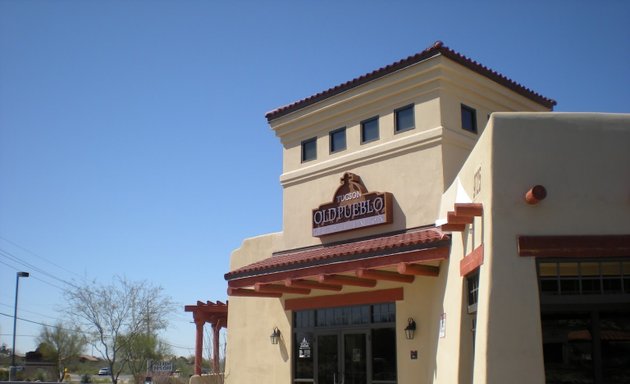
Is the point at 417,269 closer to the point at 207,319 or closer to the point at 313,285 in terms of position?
the point at 313,285

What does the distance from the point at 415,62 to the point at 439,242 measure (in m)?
5.44

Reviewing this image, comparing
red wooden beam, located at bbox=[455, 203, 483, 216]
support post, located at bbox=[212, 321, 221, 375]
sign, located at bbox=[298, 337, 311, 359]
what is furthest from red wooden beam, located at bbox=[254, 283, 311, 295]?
red wooden beam, located at bbox=[455, 203, 483, 216]

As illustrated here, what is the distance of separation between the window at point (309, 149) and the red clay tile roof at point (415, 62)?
42.2 inches

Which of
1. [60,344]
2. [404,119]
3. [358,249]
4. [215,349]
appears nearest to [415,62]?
[404,119]

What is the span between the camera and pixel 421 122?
56.6 ft

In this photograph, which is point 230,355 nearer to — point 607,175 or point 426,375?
point 426,375

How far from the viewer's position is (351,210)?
18.2 metres

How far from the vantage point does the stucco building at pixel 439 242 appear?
34.3ft

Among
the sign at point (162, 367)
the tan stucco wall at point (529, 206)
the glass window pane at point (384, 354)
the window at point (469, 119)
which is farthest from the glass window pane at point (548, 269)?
the sign at point (162, 367)

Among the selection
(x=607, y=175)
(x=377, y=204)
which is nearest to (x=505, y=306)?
(x=607, y=175)

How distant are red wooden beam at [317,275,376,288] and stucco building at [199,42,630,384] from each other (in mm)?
55

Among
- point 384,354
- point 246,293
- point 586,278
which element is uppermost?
point 246,293

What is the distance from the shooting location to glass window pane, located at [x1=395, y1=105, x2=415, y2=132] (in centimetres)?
1759

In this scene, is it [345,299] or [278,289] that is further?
[278,289]
